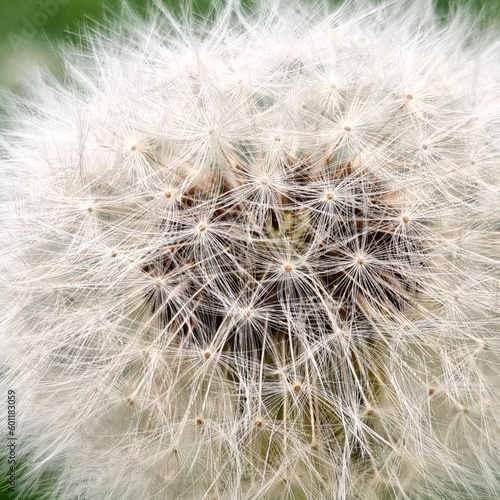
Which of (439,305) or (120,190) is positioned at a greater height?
(120,190)

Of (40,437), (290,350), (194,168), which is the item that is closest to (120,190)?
(194,168)

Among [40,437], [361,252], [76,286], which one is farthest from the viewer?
[40,437]

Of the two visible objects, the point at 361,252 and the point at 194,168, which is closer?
the point at 361,252

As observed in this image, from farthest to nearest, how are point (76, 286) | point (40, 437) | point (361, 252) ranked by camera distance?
point (40, 437), point (76, 286), point (361, 252)

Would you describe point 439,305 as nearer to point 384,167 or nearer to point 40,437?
point 384,167

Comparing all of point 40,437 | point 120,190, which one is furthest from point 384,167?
point 40,437

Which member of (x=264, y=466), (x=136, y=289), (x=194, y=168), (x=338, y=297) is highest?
(x=194, y=168)
